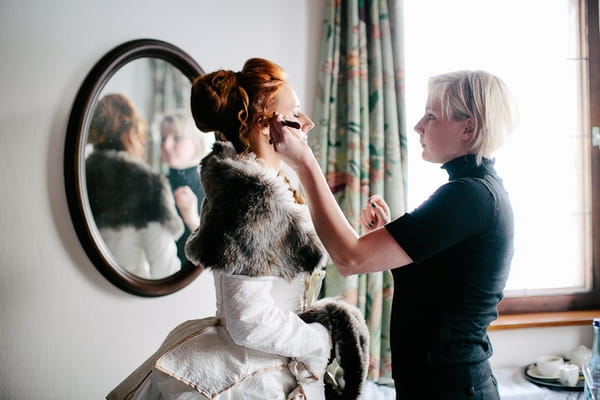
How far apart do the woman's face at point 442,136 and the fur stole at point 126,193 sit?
995 mm

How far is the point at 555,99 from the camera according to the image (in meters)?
2.29

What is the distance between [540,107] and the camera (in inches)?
90.1

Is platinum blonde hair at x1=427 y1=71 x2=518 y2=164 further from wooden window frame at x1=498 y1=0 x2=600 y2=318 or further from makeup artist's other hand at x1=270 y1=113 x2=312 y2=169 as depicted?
wooden window frame at x1=498 y1=0 x2=600 y2=318

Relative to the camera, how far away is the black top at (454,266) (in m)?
1.03

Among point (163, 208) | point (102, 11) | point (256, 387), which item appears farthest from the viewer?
point (163, 208)

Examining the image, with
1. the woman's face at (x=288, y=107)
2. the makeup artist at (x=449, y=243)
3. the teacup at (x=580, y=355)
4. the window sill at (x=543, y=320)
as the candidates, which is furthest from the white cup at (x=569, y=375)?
the woman's face at (x=288, y=107)

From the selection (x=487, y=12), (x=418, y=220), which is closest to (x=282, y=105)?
(x=418, y=220)

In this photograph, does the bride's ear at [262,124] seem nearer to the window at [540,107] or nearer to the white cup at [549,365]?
the window at [540,107]

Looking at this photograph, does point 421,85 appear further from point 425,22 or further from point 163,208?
point 163,208

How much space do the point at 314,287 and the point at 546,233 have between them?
1.45 m

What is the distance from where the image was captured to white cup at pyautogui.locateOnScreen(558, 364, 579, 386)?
1.92m

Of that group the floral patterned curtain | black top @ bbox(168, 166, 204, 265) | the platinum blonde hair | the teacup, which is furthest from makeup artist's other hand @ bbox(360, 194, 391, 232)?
the teacup

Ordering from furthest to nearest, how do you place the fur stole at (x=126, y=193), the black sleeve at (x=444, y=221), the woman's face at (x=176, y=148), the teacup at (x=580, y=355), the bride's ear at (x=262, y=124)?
the teacup at (x=580, y=355)
the woman's face at (x=176, y=148)
the fur stole at (x=126, y=193)
the bride's ear at (x=262, y=124)
the black sleeve at (x=444, y=221)

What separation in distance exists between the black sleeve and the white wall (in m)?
1.11
